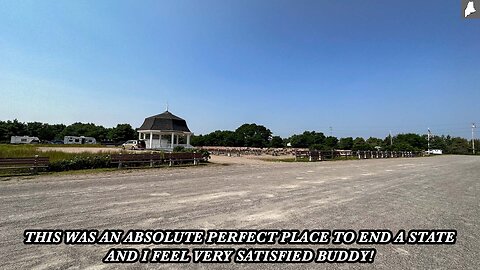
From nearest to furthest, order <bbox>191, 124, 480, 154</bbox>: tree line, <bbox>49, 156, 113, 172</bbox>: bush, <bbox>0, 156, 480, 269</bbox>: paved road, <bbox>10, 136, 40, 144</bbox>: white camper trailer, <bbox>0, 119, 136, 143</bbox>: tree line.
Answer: <bbox>0, 156, 480, 269</bbox>: paved road, <bbox>49, 156, 113, 172</bbox>: bush, <bbox>10, 136, 40, 144</bbox>: white camper trailer, <bbox>191, 124, 480, 154</bbox>: tree line, <bbox>0, 119, 136, 143</bbox>: tree line

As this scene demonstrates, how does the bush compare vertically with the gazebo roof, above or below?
below

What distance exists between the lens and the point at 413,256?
401 cm

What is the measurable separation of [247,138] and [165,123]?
3923cm

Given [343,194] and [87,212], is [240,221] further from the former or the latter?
[343,194]

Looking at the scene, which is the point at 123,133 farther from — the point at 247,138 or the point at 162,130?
the point at 162,130

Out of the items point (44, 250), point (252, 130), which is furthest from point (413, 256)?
point (252, 130)

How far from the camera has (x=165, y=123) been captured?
1566 inches

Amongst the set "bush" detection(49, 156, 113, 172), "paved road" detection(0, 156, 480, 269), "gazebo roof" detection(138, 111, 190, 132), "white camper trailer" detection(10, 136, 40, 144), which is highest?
"gazebo roof" detection(138, 111, 190, 132)

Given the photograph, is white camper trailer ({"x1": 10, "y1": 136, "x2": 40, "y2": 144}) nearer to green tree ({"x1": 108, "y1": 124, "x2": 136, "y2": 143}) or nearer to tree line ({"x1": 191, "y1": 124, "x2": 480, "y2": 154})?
green tree ({"x1": 108, "y1": 124, "x2": 136, "y2": 143})

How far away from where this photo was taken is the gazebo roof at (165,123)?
39188mm

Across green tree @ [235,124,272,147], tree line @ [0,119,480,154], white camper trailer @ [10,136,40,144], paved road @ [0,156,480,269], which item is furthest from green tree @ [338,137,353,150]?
white camper trailer @ [10,136,40,144]

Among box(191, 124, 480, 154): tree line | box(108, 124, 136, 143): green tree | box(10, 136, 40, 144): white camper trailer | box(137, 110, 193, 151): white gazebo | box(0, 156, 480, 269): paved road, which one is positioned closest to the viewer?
box(0, 156, 480, 269): paved road

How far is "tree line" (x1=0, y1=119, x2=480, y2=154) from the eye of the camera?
75.3 meters

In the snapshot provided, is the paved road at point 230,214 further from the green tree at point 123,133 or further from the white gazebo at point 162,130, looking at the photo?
the green tree at point 123,133
